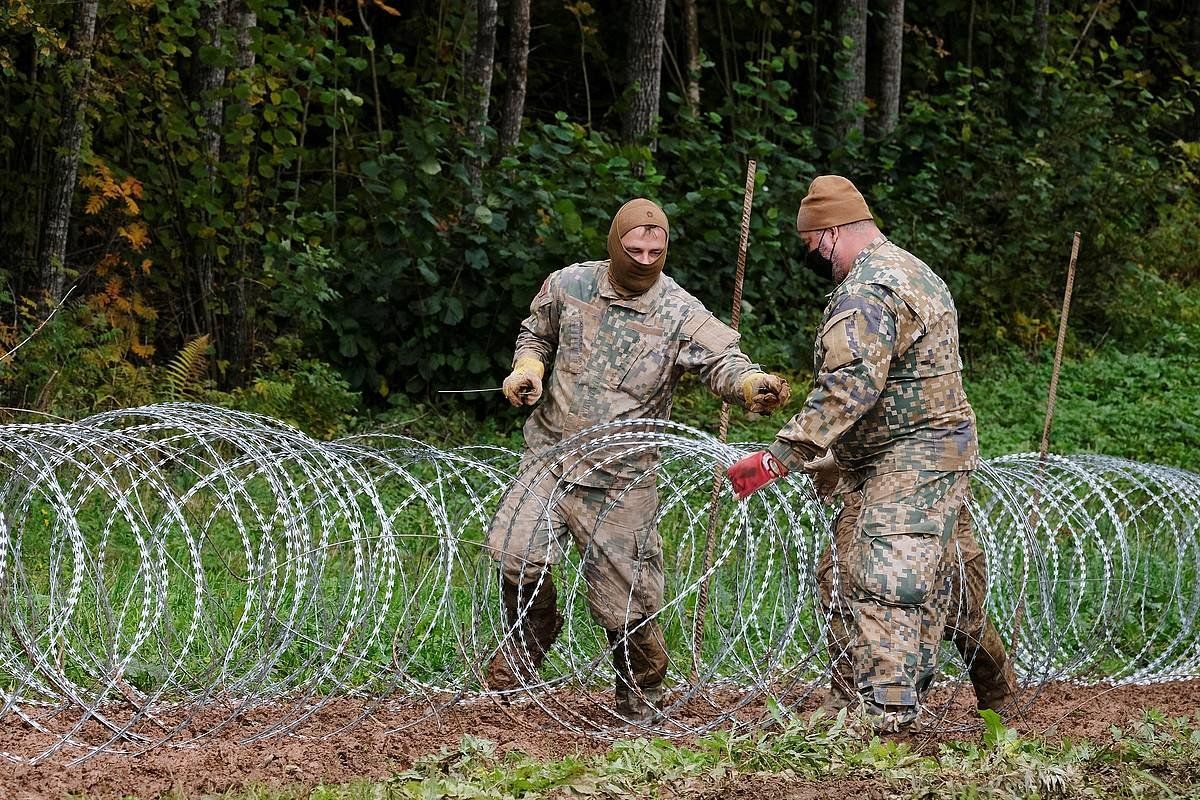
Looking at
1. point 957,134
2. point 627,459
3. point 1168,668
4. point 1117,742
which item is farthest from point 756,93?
point 1117,742

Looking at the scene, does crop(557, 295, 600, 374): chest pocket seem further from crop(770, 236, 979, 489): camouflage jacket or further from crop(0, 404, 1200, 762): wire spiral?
crop(770, 236, 979, 489): camouflage jacket

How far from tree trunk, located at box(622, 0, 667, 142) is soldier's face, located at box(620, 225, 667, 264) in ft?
25.7

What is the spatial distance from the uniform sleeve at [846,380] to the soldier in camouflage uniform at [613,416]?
0.61 meters

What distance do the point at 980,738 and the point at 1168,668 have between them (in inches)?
83.6

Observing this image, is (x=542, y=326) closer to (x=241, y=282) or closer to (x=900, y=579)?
(x=900, y=579)

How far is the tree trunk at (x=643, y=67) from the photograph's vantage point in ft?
45.0

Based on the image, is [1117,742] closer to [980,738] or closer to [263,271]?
[980,738]

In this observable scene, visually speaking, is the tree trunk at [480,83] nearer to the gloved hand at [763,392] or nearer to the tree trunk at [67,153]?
the tree trunk at [67,153]

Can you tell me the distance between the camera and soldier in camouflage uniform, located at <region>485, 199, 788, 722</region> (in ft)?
19.6

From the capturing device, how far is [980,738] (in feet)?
19.7

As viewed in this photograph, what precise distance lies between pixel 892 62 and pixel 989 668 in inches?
443

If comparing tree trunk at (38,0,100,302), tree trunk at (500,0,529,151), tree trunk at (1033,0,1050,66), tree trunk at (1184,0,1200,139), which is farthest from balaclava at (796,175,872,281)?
tree trunk at (1184,0,1200,139)

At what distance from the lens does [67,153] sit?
10.4m

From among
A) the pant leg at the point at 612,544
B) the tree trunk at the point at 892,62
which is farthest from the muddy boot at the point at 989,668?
the tree trunk at the point at 892,62
